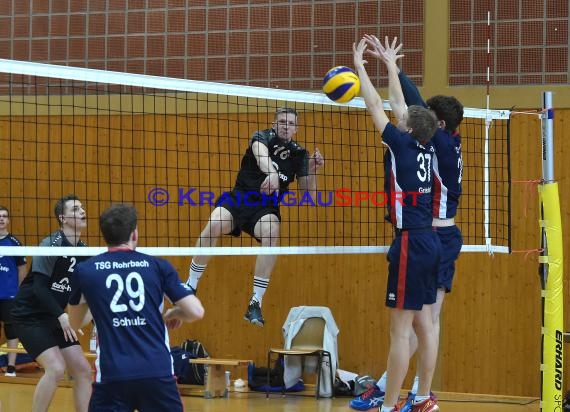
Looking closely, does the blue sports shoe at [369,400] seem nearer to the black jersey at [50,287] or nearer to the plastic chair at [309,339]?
the plastic chair at [309,339]

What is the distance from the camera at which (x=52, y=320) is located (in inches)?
311

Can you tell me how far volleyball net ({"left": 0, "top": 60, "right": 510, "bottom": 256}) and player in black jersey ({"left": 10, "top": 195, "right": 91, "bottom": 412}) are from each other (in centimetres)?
296

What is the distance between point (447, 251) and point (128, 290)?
3.75 meters

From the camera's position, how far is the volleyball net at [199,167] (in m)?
11.5

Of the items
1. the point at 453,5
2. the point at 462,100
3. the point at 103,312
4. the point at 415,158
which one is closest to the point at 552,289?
the point at 415,158

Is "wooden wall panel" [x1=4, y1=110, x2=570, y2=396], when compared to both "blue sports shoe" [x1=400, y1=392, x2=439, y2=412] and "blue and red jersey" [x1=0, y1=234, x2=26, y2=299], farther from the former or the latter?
"blue sports shoe" [x1=400, y1=392, x2=439, y2=412]

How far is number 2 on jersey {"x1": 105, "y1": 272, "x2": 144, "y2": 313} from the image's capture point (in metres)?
5.38

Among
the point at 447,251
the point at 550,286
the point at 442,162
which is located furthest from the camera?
the point at 550,286

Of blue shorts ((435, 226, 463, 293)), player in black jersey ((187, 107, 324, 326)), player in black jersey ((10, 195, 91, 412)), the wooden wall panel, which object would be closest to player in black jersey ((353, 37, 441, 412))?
blue shorts ((435, 226, 463, 293))

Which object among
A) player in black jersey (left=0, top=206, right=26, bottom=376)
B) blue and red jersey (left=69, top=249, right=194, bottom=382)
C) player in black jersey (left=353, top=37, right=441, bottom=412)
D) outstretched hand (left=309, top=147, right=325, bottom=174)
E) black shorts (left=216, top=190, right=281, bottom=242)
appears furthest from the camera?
player in black jersey (left=0, top=206, right=26, bottom=376)

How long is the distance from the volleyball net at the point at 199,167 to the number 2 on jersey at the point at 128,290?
553cm

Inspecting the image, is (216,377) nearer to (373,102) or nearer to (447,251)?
(447,251)

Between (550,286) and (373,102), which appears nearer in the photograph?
(373,102)

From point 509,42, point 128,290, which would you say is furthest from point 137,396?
point 509,42
